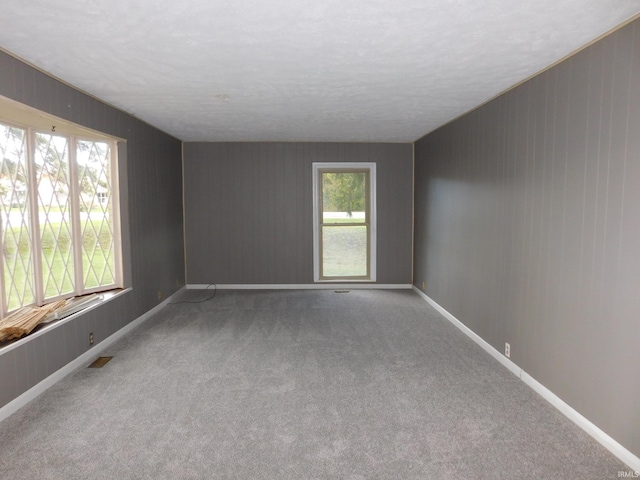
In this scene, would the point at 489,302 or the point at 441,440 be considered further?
the point at 489,302

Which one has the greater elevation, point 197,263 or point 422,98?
point 422,98

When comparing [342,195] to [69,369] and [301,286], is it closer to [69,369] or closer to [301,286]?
[301,286]

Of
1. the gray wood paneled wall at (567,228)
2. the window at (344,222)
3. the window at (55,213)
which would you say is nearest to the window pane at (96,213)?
the window at (55,213)

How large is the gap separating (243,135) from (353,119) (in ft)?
6.09

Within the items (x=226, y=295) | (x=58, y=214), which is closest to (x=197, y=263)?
(x=226, y=295)

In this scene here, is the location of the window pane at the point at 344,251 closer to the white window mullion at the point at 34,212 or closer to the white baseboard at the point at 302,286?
the white baseboard at the point at 302,286

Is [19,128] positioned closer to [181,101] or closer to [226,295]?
[181,101]

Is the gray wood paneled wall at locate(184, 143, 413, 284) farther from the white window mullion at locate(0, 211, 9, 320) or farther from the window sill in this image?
the white window mullion at locate(0, 211, 9, 320)

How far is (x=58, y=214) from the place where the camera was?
145 inches

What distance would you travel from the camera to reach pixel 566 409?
2670 mm

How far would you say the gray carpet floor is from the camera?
2158mm

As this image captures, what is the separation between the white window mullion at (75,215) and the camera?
3852mm

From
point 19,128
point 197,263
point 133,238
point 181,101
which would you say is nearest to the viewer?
point 19,128

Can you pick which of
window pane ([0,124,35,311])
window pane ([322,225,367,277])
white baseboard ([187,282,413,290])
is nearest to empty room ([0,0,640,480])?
window pane ([0,124,35,311])
